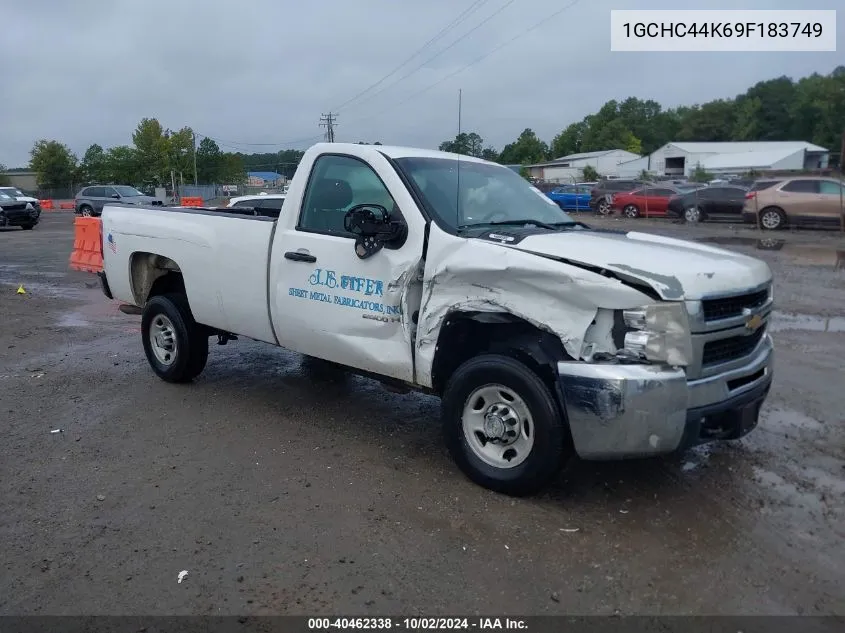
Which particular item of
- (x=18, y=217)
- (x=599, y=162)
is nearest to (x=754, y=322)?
(x=18, y=217)

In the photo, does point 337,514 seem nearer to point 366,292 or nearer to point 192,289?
point 366,292

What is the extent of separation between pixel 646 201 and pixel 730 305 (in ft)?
92.2

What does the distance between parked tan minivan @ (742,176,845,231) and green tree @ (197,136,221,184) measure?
212 ft

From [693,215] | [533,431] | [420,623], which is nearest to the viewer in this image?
[420,623]

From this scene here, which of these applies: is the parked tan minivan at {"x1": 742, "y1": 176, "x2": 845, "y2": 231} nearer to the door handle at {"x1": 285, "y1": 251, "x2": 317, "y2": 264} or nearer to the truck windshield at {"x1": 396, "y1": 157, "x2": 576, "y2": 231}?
the truck windshield at {"x1": 396, "y1": 157, "x2": 576, "y2": 231}

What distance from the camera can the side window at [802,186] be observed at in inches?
907

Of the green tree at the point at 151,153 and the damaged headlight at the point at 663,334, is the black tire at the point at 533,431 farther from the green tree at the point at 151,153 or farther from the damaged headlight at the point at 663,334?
the green tree at the point at 151,153

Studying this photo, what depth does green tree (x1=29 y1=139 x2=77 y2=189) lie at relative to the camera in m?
72.2

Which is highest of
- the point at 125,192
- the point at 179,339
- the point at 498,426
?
the point at 125,192

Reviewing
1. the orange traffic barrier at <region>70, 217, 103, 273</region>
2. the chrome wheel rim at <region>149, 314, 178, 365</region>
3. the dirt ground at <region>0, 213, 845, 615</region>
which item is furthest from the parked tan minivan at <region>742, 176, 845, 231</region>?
the chrome wheel rim at <region>149, 314, 178, 365</region>

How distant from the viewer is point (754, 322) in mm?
4109

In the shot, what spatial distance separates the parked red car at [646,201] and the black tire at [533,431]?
2725 cm

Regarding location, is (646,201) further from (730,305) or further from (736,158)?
(736,158)

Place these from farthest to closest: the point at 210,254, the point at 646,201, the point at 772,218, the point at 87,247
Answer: the point at 646,201 → the point at 772,218 → the point at 87,247 → the point at 210,254
